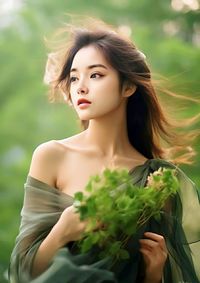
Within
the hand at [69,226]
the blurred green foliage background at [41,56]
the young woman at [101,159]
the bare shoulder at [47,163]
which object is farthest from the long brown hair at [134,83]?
the blurred green foliage background at [41,56]

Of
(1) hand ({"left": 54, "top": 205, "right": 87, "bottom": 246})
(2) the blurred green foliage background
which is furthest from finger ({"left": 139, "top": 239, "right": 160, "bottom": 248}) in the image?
(2) the blurred green foliage background

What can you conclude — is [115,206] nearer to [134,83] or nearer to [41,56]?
[134,83]

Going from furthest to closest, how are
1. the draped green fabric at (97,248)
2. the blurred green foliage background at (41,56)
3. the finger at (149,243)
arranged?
the blurred green foliage background at (41,56), the finger at (149,243), the draped green fabric at (97,248)

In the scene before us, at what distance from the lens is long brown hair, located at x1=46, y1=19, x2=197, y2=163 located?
125cm

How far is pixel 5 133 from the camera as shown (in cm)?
221

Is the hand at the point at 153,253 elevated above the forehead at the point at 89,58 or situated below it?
below

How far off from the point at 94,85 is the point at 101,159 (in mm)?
139

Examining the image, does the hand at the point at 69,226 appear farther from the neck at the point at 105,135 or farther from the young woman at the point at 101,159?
the neck at the point at 105,135

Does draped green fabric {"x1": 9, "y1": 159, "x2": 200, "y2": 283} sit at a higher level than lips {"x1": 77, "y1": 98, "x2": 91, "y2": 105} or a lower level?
lower

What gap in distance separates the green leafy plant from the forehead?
0.23 meters

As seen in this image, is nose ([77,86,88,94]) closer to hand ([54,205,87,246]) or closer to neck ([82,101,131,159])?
neck ([82,101,131,159])

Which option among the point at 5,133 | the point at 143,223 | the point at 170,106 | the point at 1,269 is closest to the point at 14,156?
the point at 5,133

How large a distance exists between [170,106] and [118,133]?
146 mm

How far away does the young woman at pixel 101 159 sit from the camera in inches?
45.1
